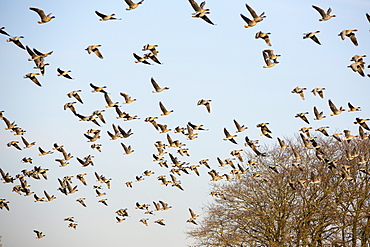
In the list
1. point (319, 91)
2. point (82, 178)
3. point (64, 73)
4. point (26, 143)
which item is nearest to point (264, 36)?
point (319, 91)

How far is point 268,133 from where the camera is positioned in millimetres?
29453

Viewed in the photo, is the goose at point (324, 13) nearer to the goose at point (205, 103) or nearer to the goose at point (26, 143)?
the goose at point (205, 103)

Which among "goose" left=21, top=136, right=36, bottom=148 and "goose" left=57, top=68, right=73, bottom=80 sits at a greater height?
"goose" left=57, top=68, right=73, bottom=80

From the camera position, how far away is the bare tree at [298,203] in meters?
31.1

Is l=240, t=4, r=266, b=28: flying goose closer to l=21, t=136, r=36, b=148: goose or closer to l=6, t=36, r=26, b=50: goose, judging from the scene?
l=6, t=36, r=26, b=50: goose

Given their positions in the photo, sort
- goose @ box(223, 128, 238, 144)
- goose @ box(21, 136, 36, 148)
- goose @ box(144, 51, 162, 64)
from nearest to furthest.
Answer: goose @ box(144, 51, 162, 64), goose @ box(223, 128, 238, 144), goose @ box(21, 136, 36, 148)

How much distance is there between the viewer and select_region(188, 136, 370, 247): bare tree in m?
31.1

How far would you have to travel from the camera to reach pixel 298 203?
1281 inches

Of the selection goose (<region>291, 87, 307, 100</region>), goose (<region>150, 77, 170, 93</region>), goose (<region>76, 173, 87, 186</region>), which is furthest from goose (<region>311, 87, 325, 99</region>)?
goose (<region>76, 173, 87, 186</region>)

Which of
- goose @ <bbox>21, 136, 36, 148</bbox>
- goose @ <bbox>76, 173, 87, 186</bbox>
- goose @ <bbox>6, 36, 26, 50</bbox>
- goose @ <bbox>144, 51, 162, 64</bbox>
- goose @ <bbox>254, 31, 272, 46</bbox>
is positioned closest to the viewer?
goose @ <bbox>6, 36, 26, 50</bbox>

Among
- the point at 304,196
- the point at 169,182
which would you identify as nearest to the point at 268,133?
the point at 304,196

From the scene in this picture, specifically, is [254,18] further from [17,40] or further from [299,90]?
[17,40]

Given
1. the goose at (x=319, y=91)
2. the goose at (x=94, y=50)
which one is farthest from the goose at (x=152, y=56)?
the goose at (x=319, y=91)

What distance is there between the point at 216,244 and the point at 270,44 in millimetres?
11857
